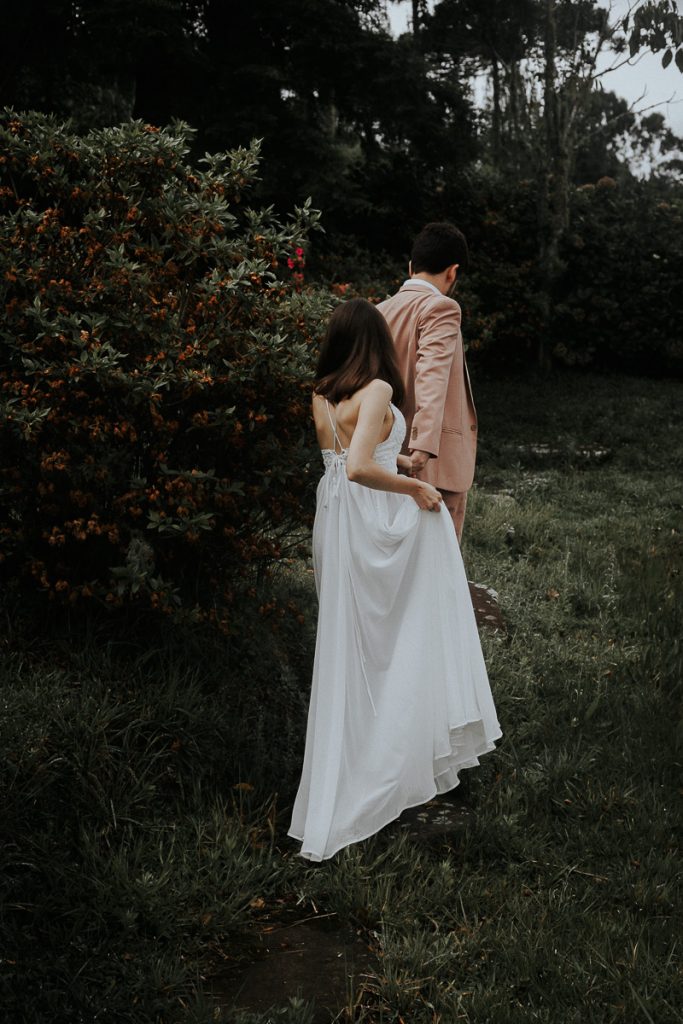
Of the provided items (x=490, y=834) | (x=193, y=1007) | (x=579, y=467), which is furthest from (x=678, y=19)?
(x=579, y=467)

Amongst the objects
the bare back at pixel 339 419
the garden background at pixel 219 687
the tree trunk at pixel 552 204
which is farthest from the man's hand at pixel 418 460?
the tree trunk at pixel 552 204

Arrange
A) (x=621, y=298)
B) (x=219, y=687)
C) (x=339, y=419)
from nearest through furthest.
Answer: (x=339, y=419) < (x=219, y=687) < (x=621, y=298)

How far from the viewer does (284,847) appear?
12.3 ft

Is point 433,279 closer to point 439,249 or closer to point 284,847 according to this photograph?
point 439,249

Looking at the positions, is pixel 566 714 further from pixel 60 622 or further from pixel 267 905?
pixel 60 622

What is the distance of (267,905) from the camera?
133 inches

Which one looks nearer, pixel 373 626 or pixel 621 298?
pixel 373 626

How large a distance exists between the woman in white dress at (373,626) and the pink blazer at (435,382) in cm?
57

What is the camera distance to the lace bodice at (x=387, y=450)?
376 cm

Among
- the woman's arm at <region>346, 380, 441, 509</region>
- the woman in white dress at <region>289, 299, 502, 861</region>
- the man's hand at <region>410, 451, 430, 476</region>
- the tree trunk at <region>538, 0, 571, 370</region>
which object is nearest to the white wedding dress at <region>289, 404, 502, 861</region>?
the woman in white dress at <region>289, 299, 502, 861</region>

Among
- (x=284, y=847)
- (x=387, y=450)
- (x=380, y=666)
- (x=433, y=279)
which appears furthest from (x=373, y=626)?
(x=433, y=279)

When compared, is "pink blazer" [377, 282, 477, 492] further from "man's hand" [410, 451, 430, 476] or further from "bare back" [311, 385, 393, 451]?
Result: "bare back" [311, 385, 393, 451]

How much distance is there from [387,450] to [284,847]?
1.60 meters

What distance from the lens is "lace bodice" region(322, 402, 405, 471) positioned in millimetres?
3762
